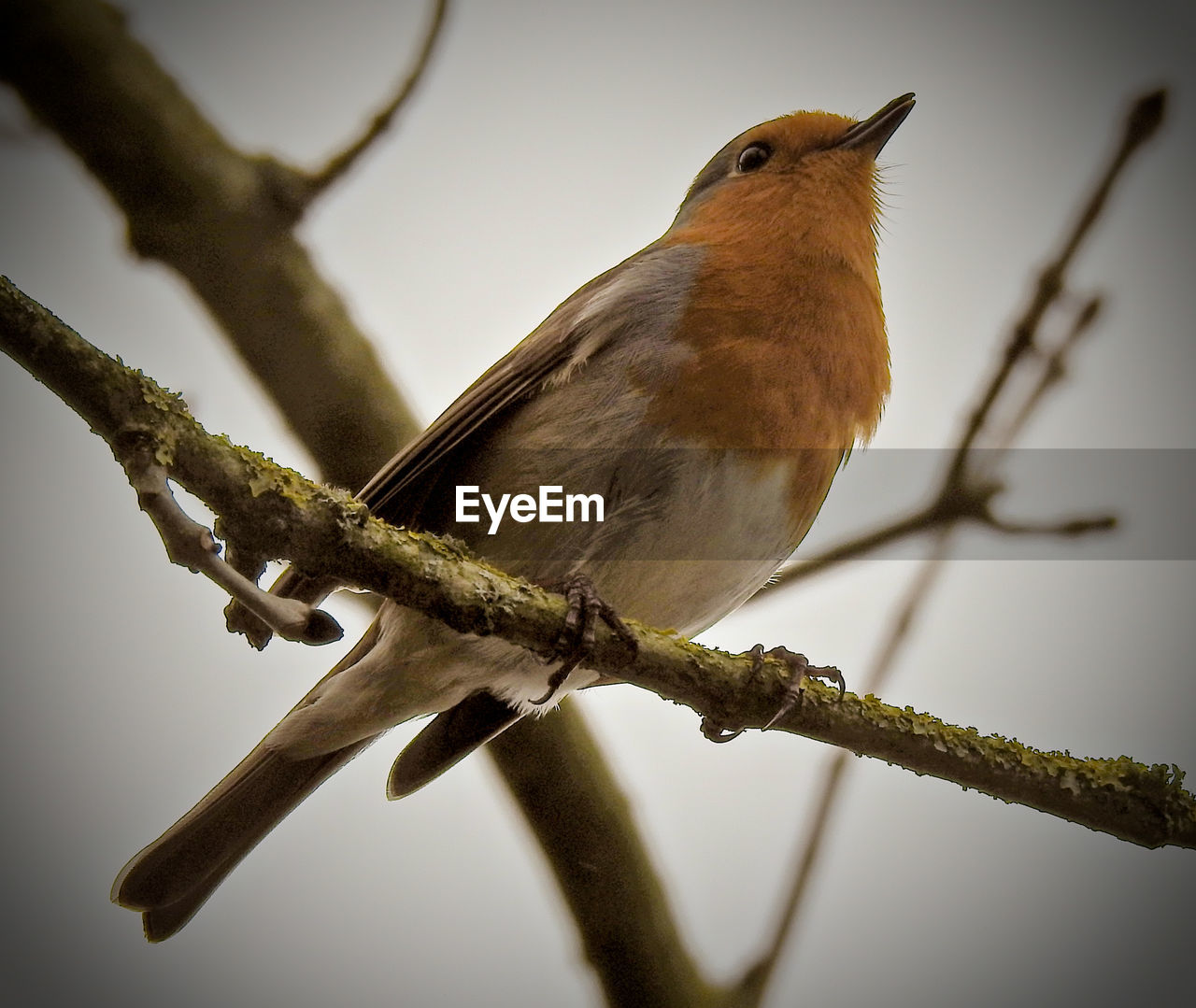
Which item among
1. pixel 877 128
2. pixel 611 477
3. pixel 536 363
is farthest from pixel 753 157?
pixel 611 477

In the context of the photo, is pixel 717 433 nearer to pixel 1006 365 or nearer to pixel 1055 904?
pixel 1006 365

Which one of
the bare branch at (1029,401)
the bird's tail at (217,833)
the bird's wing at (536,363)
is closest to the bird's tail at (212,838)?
the bird's tail at (217,833)

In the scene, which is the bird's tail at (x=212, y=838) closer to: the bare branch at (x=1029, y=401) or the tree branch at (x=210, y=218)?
the tree branch at (x=210, y=218)

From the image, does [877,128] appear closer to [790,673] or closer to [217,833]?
[790,673]

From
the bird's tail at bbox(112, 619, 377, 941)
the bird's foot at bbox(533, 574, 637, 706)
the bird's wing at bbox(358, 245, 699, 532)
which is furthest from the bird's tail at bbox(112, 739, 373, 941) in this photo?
the bird's foot at bbox(533, 574, 637, 706)

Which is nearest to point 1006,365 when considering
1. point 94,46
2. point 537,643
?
point 537,643

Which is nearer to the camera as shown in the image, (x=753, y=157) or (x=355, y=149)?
(x=355, y=149)
